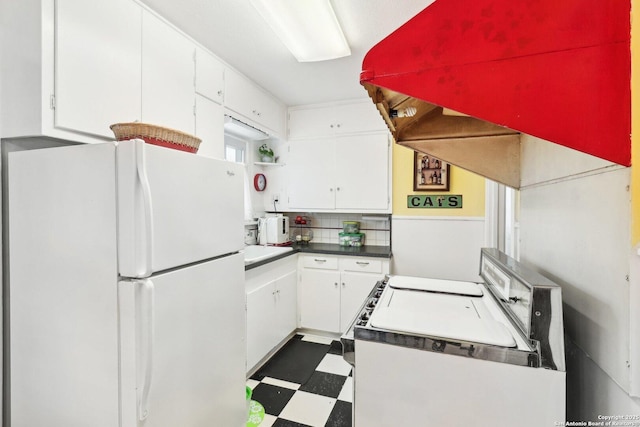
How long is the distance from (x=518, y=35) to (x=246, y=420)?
81.5 inches

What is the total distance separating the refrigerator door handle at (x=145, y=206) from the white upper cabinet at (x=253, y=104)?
4.18ft

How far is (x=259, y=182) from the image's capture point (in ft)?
10.2

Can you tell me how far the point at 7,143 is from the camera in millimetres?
1171

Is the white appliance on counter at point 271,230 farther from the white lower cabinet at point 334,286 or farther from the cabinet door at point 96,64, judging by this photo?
the cabinet door at point 96,64

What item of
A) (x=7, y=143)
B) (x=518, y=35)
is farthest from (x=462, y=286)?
(x=7, y=143)

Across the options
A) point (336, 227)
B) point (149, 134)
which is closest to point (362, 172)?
point (336, 227)

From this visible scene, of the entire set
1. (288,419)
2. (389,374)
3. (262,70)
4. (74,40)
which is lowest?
(288,419)

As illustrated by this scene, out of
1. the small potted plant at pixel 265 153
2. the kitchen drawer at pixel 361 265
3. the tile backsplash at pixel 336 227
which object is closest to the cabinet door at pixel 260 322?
the kitchen drawer at pixel 361 265

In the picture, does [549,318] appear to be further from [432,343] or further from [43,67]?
[43,67]

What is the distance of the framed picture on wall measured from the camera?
2.63 m

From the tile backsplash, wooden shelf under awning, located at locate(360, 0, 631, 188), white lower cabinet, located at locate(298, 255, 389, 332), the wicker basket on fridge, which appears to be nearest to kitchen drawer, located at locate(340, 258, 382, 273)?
white lower cabinet, located at locate(298, 255, 389, 332)

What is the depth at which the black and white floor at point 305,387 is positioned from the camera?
5.63 feet

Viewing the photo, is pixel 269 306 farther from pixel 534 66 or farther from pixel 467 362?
pixel 534 66

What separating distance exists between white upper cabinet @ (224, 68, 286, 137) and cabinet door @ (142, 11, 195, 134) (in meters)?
0.37
